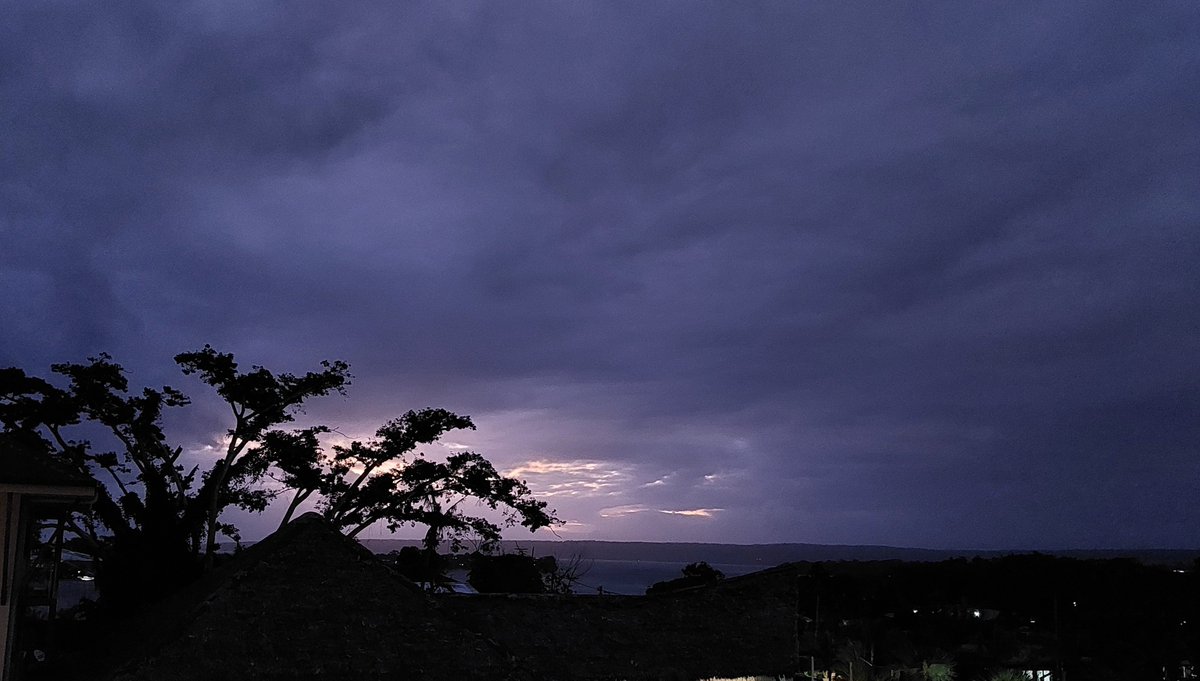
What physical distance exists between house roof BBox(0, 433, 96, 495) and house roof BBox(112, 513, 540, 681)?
2379mm

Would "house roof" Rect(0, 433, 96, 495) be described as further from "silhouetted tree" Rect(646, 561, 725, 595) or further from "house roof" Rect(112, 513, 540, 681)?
"silhouetted tree" Rect(646, 561, 725, 595)

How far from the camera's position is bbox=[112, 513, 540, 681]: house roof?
33.6 ft

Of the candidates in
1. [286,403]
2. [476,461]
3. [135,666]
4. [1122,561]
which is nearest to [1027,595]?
[1122,561]

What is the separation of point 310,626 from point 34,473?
148 inches

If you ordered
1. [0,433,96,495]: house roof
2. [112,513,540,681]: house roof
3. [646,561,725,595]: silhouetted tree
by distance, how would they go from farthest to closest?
[646,561,725,595]: silhouetted tree < [112,513,540,681]: house roof < [0,433,96,495]: house roof

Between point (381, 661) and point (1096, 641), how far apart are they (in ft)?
83.7

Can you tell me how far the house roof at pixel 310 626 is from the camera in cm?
1023

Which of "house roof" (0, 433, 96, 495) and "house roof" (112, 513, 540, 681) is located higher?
"house roof" (0, 433, 96, 495)

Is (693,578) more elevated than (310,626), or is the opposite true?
(310,626)

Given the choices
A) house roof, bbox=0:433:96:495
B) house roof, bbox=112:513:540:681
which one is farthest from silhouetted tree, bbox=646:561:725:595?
house roof, bbox=0:433:96:495

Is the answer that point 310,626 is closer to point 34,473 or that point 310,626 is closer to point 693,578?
point 34,473

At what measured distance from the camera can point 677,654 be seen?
14.4 metres

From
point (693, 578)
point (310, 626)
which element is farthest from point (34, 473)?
point (693, 578)

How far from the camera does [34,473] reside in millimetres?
8836
